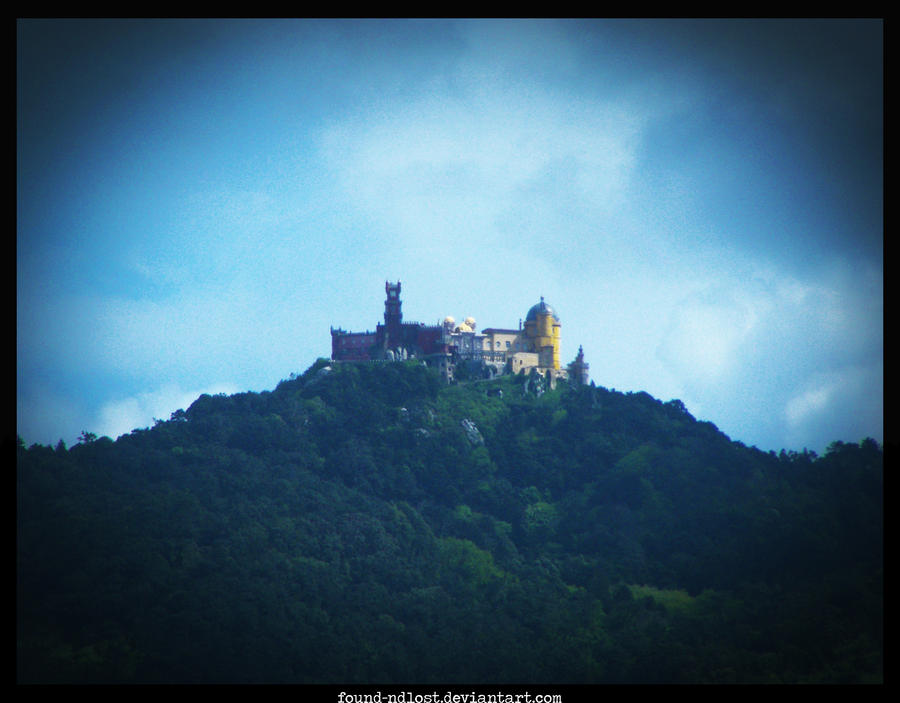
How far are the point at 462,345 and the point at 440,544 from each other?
754 inches

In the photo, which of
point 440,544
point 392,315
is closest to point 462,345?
point 392,315

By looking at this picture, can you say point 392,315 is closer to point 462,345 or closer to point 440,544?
point 462,345

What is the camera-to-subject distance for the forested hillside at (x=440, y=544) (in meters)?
69.3

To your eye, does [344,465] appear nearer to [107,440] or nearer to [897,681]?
[107,440]

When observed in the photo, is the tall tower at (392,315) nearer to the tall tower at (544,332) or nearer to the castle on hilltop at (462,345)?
the castle on hilltop at (462,345)

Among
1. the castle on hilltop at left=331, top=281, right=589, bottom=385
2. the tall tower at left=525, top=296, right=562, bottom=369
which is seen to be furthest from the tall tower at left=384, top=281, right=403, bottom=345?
the tall tower at left=525, top=296, right=562, bottom=369

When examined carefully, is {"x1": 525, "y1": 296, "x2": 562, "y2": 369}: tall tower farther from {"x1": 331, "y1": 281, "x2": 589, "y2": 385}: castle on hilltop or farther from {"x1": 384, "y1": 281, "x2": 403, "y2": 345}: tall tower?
{"x1": 384, "y1": 281, "x2": 403, "y2": 345}: tall tower

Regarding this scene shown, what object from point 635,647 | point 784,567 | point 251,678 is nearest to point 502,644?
point 635,647

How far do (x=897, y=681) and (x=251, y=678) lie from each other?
3541 cm

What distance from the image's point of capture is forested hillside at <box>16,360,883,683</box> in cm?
6931

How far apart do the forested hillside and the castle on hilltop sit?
5.98 ft

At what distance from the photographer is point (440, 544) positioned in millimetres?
84750

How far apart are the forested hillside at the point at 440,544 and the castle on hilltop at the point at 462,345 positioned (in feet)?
5.98

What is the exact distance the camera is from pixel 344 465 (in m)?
90.2
